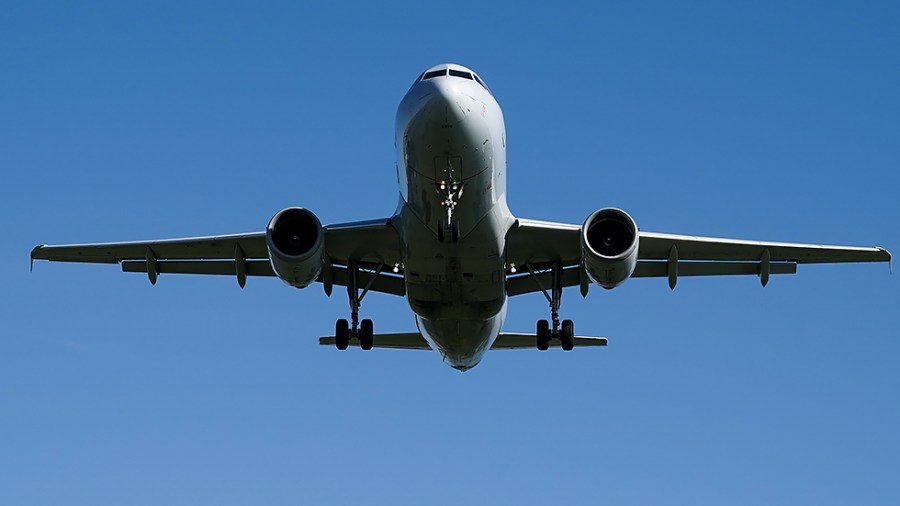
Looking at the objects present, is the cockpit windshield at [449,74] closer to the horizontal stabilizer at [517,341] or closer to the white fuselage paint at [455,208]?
the white fuselage paint at [455,208]

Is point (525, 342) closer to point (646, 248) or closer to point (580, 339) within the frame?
A: point (580, 339)

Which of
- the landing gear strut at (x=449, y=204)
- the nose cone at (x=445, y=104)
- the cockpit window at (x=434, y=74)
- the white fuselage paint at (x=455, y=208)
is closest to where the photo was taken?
the nose cone at (x=445, y=104)

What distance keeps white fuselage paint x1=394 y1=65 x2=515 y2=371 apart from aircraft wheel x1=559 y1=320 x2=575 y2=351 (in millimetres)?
1703

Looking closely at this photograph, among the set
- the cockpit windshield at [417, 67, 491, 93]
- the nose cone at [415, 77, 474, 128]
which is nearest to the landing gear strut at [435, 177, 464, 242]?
the nose cone at [415, 77, 474, 128]

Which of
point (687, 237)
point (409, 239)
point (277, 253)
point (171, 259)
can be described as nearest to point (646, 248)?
point (687, 237)

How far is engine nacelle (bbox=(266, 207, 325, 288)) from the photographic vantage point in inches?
1063

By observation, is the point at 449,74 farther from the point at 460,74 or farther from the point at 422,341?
the point at 422,341

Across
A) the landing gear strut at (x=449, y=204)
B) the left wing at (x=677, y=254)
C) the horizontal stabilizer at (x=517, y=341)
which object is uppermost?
the landing gear strut at (x=449, y=204)

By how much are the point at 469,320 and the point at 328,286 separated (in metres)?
4.09

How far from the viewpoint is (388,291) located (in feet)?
107

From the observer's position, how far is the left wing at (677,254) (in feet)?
95.1

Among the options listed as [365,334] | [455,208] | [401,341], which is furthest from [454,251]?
[401,341]

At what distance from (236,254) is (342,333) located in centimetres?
327

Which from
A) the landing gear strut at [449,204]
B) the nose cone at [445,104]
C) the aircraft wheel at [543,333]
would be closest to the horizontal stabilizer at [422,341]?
the aircraft wheel at [543,333]
